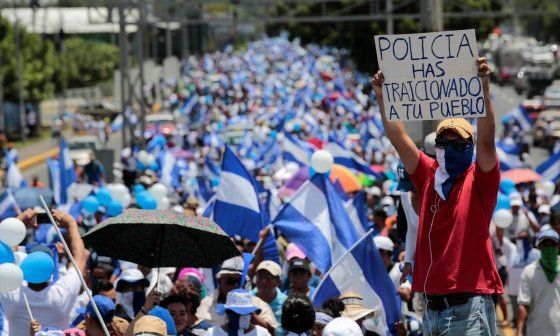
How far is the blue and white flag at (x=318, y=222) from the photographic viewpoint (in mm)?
10703

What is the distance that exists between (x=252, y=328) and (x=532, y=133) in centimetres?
3693

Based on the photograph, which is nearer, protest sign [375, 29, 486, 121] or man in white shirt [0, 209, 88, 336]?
protest sign [375, 29, 486, 121]

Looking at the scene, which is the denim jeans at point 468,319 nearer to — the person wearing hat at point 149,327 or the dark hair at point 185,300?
the person wearing hat at point 149,327

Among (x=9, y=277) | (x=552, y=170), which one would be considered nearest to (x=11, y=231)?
(x=9, y=277)

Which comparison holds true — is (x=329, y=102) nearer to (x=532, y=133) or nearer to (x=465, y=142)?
(x=532, y=133)

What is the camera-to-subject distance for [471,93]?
6.01 metres

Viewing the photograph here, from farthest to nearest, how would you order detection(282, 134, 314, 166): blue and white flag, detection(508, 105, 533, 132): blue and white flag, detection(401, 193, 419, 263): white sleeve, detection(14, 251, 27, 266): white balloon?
detection(508, 105, 533, 132): blue and white flag, detection(282, 134, 314, 166): blue and white flag, detection(14, 251, 27, 266): white balloon, detection(401, 193, 419, 263): white sleeve

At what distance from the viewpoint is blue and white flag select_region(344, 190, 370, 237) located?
11.3 metres

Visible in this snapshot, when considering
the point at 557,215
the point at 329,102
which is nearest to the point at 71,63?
the point at 329,102

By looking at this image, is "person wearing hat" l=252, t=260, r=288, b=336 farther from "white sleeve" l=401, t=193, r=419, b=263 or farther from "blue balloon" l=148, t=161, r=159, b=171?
"blue balloon" l=148, t=161, r=159, b=171

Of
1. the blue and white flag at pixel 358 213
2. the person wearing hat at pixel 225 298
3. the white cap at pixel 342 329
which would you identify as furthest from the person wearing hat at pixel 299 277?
the white cap at pixel 342 329

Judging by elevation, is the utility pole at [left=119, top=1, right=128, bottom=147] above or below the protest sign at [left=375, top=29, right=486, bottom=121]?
below

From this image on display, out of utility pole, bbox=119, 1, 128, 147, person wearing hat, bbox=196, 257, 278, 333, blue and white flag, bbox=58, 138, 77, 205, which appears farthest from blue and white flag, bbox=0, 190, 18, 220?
utility pole, bbox=119, 1, 128, 147

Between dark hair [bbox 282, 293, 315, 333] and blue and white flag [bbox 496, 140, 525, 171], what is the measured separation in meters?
11.7
